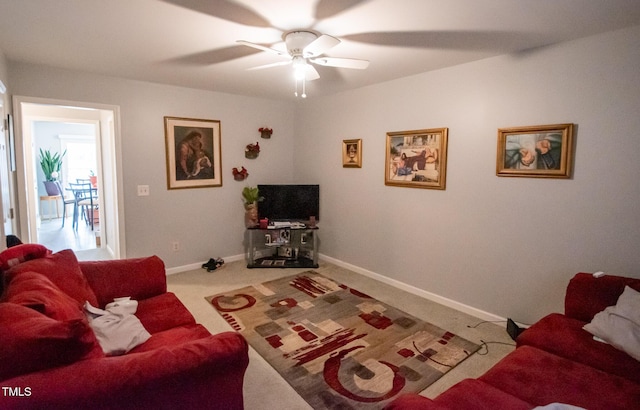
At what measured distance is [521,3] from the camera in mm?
1867

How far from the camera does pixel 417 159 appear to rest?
3500 millimetres

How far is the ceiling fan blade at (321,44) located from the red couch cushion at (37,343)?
6.38 ft

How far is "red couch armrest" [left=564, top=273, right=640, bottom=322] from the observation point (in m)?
2.05

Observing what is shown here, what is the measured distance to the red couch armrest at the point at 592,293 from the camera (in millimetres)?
2049

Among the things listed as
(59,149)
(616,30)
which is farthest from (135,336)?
(59,149)

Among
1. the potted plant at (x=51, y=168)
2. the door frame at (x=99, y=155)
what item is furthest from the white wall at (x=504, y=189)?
the potted plant at (x=51, y=168)

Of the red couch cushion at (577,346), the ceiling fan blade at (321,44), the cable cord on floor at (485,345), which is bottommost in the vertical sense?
the cable cord on floor at (485,345)

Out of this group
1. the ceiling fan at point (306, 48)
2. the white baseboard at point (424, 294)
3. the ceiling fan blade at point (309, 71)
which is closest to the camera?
the ceiling fan at point (306, 48)

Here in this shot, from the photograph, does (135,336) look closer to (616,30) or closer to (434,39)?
(434,39)

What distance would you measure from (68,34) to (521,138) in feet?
11.6

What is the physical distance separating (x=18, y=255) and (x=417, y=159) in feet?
10.8

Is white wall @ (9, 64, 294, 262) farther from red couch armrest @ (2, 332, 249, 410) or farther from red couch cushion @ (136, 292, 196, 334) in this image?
red couch armrest @ (2, 332, 249, 410)

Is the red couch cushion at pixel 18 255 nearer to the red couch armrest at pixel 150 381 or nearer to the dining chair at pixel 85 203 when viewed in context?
the red couch armrest at pixel 150 381

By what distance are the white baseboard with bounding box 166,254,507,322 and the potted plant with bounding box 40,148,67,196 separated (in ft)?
19.6
